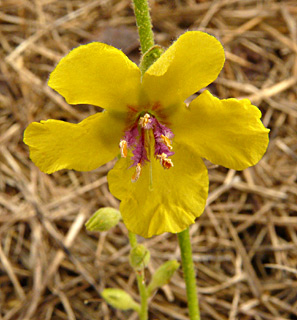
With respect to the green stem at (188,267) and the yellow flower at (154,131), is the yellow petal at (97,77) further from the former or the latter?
the green stem at (188,267)

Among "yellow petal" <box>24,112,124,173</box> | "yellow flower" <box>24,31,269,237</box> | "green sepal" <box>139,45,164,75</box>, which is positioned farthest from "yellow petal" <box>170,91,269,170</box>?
"yellow petal" <box>24,112,124,173</box>

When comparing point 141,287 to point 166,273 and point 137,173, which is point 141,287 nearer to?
point 166,273

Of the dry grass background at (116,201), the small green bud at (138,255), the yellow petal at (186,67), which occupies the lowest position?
the dry grass background at (116,201)

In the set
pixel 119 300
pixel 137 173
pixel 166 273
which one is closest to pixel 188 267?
pixel 166 273

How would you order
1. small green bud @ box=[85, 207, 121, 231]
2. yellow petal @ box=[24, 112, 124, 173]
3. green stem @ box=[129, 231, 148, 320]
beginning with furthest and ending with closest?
green stem @ box=[129, 231, 148, 320]
small green bud @ box=[85, 207, 121, 231]
yellow petal @ box=[24, 112, 124, 173]

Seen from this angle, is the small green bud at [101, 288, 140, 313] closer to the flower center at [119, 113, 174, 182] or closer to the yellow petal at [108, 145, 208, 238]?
the yellow petal at [108, 145, 208, 238]

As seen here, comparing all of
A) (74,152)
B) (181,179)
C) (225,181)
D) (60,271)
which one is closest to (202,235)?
(225,181)

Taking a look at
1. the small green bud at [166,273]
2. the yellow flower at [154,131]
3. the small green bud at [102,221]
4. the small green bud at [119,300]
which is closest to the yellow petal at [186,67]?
the yellow flower at [154,131]
